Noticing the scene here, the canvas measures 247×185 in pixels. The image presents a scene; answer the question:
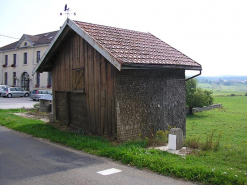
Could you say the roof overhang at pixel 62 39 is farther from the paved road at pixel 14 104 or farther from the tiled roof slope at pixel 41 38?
the tiled roof slope at pixel 41 38

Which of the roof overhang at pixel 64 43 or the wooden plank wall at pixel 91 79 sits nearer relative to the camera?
the roof overhang at pixel 64 43

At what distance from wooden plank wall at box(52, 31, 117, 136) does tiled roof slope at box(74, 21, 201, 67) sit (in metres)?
0.62

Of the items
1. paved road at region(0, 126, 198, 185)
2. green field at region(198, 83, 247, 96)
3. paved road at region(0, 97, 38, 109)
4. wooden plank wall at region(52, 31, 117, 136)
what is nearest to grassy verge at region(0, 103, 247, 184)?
paved road at region(0, 126, 198, 185)

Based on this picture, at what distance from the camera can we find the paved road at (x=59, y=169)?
20.8 feet

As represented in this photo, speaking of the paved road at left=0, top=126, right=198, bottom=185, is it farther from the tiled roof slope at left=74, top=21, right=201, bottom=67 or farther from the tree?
the tree

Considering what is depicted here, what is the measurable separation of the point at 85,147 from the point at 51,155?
1162 mm

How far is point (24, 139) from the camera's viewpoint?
11.3 m

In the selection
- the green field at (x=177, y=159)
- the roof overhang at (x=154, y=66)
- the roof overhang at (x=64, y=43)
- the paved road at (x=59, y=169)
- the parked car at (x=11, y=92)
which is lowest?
the paved road at (x=59, y=169)

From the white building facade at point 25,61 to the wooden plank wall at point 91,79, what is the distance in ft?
98.4

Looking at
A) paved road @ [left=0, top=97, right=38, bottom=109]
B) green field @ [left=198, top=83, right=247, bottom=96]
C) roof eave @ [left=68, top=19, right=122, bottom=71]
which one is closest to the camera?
roof eave @ [left=68, top=19, right=122, bottom=71]

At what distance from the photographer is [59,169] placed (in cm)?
725

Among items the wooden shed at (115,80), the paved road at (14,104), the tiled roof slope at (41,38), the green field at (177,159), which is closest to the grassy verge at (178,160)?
the green field at (177,159)

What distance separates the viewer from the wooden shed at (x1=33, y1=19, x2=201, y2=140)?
34.2 ft

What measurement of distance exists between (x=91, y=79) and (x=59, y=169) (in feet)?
16.2
